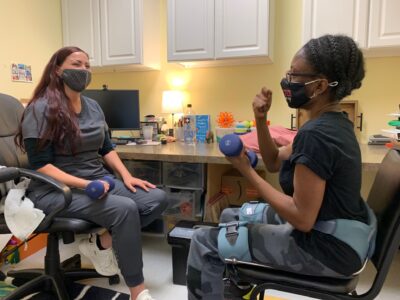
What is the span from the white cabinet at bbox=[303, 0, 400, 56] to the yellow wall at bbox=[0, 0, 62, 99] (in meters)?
2.08

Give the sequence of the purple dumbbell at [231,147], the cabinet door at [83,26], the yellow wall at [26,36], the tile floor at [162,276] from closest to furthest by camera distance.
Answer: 1. the purple dumbbell at [231,147]
2. the tile floor at [162,276]
3. the yellow wall at [26,36]
4. the cabinet door at [83,26]

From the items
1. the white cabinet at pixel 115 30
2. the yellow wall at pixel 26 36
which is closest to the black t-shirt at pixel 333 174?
the white cabinet at pixel 115 30

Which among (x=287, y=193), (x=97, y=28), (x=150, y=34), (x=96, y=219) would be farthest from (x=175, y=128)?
(x=287, y=193)

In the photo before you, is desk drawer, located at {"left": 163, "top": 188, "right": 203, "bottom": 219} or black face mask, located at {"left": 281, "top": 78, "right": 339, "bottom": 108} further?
desk drawer, located at {"left": 163, "top": 188, "right": 203, "bottom": 219}

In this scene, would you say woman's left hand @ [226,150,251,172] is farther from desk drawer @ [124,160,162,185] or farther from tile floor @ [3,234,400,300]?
desk drawer @ [124,160,162,185]

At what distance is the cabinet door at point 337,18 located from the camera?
192cm

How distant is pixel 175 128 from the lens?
269 cm

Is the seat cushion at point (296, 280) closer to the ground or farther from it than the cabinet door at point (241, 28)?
closer to the ground

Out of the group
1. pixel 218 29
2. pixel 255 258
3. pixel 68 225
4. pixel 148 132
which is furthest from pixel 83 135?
pixel 218 29

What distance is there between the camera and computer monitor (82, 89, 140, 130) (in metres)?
2.47

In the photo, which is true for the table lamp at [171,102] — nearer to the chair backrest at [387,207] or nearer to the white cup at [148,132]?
the white cup at [148,132]

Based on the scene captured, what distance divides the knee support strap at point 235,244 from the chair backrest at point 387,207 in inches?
14.5

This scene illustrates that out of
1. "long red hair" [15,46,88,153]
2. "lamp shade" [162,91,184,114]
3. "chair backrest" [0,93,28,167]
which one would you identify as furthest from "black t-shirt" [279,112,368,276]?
"lamp shade" [162,91,184,114]

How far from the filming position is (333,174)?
32.6 inches
